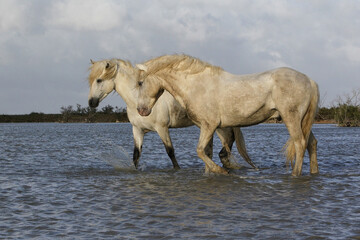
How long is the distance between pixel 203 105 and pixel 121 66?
2.50 metres

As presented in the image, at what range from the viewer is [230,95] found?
7.79 meters

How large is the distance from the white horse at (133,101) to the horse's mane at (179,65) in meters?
A: 1.39

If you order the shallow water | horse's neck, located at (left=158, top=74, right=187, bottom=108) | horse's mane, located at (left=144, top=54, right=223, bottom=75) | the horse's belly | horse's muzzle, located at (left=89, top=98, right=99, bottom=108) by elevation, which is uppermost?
horse's mane, located at (left=144, top=54, right=223, bottom=75)

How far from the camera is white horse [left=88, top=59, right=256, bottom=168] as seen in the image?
933 centimetres

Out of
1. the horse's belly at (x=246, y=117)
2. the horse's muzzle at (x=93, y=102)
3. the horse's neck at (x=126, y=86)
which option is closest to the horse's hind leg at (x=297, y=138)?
the horse's belly at (x=246, y=117)

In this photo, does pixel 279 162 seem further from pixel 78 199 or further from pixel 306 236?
pixel 306 236

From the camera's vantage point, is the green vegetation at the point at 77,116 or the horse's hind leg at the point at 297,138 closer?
the horse's hind leg at the point at 297,138

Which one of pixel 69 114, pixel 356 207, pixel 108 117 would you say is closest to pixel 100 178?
pixel 356 207

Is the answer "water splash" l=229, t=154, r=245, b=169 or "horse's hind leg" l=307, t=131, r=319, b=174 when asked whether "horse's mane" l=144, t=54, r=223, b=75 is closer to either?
"horse's hind leg" l=307, t=131, r=319, b=174

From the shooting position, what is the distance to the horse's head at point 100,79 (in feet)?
30.5

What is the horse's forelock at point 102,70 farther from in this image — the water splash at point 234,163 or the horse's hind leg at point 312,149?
the horse's hind leg at point 312,149

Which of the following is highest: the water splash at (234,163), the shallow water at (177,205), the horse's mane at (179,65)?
the horse's mane at (179,65)

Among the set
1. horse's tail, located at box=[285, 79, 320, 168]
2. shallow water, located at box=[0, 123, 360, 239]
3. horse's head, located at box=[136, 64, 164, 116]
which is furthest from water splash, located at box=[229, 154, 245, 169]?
horse's head, located at box=[136, 64, 164, 116]

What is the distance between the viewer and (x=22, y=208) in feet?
18.5
